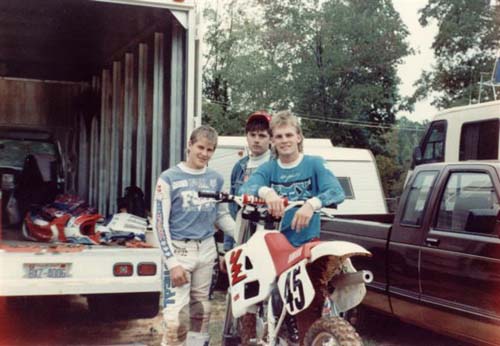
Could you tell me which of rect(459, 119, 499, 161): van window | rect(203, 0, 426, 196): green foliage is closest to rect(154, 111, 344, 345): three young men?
rect(459, 119, 499, 161): van window

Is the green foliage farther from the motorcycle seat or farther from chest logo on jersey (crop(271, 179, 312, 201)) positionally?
the motorcycle seat

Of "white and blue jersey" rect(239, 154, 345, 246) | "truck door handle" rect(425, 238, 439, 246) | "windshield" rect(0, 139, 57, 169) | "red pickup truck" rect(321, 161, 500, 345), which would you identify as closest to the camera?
"white and blue jersey" rect(239, 154, 345, 246)

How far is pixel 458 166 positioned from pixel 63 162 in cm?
624

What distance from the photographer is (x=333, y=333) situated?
3.46 meters

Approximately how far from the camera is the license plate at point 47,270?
5535 millimetres

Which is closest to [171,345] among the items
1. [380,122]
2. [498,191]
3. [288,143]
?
[288,143]

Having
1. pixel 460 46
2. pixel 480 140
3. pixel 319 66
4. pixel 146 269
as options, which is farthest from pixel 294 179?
pixel 319 66

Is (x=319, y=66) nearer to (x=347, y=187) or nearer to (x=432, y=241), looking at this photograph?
(x=347, y=187)

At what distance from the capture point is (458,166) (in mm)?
5676

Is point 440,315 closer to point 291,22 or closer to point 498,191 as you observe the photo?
point 498,191

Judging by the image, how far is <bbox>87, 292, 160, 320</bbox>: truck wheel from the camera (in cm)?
606

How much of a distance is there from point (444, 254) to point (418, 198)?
2.48ft

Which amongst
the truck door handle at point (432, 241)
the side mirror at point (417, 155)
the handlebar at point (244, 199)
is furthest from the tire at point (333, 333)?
the side mirror at point (417, 155)

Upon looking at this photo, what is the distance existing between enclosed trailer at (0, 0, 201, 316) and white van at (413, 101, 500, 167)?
209 inches
